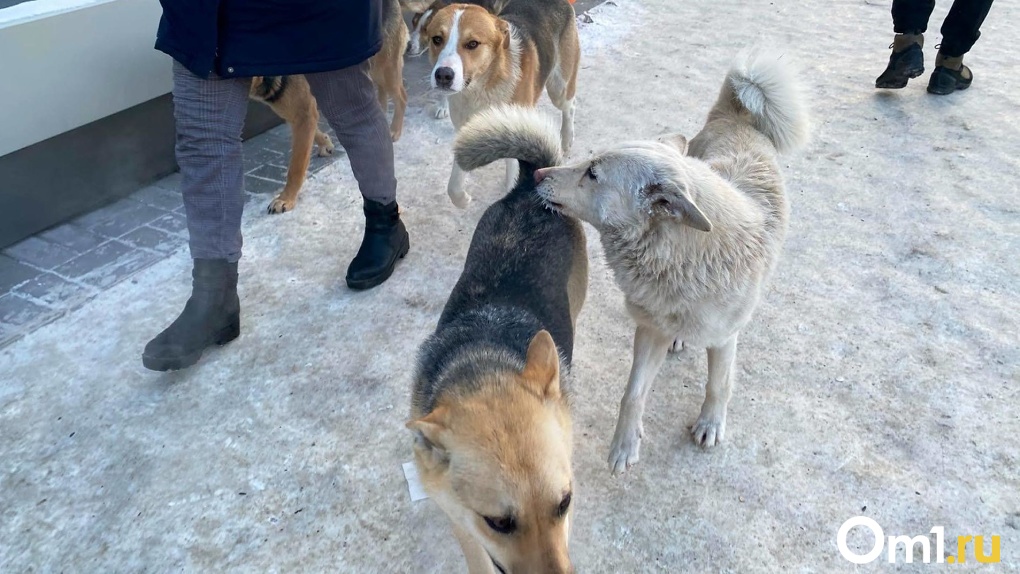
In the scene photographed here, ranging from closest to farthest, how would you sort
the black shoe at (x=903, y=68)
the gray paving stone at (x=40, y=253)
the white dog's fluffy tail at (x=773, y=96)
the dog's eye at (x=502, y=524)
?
the dog's eye at (x=502, y=524)
the white dog's fluffy tail at (x=773, y=96)
the gray paving stone at (x=40, y=253)
the black shoe at (x=903, y=68)

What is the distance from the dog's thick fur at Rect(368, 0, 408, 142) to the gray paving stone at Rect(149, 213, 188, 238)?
4.61 feet

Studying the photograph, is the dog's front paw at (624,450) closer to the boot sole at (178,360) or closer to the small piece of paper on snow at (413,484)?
the small piece of paper on snow at (413,484)

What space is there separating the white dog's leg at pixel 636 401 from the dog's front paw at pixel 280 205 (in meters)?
2.33

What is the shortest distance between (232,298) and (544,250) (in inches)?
54.3

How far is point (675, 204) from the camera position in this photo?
81.0 inches

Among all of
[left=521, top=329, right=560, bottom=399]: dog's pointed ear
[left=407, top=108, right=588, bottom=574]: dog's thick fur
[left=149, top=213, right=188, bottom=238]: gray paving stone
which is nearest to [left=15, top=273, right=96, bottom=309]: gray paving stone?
[left=149, top=213, right=188, bottom=238]: gray paving stone

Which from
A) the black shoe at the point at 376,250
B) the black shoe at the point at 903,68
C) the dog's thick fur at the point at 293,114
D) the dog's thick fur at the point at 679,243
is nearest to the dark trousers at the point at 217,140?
the black shoe at the point at 376,250

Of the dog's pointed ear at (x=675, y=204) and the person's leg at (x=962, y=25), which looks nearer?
the dog's pointed ear at (x=675, y=204)

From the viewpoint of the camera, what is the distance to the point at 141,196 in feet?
12.8

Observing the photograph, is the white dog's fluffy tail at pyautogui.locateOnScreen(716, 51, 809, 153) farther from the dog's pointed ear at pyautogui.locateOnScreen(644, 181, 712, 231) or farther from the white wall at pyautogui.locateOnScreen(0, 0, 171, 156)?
the white wall at pyautogui.locateOnScreen(0, 0, 171, 156)

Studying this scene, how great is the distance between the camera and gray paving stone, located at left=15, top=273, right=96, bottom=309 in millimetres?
3037

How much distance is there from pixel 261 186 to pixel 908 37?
15.9 ft

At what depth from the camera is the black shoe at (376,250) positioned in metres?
3.17

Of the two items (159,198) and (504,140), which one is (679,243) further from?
(159,198)
